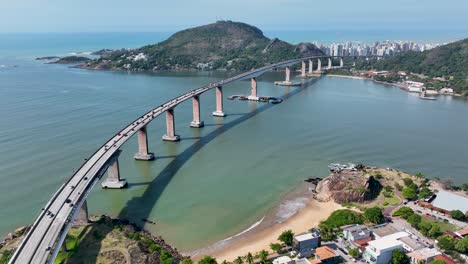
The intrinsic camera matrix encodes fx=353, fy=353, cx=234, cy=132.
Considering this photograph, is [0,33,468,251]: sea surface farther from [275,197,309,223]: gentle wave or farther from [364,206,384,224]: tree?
[364,206,384,224]: tree

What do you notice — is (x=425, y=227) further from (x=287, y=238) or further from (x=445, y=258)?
(x=287, y=238)

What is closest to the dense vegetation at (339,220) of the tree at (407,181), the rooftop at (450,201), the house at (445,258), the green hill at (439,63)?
the house at (445,258)

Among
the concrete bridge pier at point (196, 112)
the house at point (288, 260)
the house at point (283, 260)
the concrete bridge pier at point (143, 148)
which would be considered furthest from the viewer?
the concrete bridge pier at point (196, 112)

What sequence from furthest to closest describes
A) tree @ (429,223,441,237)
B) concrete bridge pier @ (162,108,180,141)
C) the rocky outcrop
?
concrete bridge pier @ (162,108,180,141), the rocky outcrop, tree @ (429,223,441,237)

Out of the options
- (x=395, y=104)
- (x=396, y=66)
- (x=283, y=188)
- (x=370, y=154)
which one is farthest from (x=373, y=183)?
(x=396, y=66)

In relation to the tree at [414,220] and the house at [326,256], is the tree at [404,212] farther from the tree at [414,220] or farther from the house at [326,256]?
the house at [326,256]

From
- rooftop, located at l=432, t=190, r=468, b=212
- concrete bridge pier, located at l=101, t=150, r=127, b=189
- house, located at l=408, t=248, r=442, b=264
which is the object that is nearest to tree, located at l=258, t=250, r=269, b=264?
house, located at l=408, t=248, r=442, b=264
